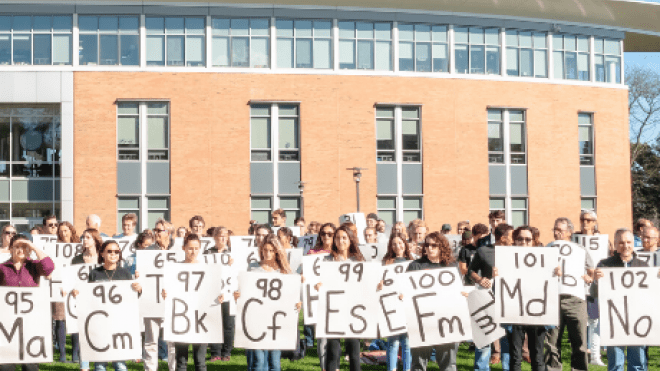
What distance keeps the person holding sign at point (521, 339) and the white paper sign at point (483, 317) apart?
0.81 ft

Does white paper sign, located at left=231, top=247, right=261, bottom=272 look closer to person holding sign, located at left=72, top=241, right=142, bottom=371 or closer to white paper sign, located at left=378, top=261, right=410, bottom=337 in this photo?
person holding sign, located at left=72, top=241, right=142, bottom=371

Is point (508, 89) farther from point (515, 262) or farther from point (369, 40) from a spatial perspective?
point (515, 262)

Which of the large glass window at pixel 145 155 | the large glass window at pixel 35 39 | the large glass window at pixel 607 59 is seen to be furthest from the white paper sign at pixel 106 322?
the large glass window at pixel 607 59

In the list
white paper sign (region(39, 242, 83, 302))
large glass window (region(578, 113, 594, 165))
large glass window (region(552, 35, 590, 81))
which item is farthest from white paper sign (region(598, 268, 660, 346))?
large glass window (region(578, 113, 594, 165))

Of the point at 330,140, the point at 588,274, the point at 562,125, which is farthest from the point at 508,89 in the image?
the point at 588,274

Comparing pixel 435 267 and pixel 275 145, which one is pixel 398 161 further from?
pixel 435 267

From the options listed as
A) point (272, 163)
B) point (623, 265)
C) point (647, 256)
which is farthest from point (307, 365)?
point (272, 163)

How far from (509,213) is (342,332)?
2878 centimetres

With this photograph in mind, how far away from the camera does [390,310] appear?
919 cm

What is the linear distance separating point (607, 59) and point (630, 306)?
3250cm

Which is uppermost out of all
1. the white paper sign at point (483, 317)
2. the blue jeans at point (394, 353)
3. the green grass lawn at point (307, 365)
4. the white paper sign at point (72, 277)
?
the white paper sign at point (72, 277)

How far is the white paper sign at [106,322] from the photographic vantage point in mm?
8766

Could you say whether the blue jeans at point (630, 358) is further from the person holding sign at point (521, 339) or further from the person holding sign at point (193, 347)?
the person holding sign at point (193, 347)

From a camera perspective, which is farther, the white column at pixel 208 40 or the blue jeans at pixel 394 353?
the white column at pixel 208 40
